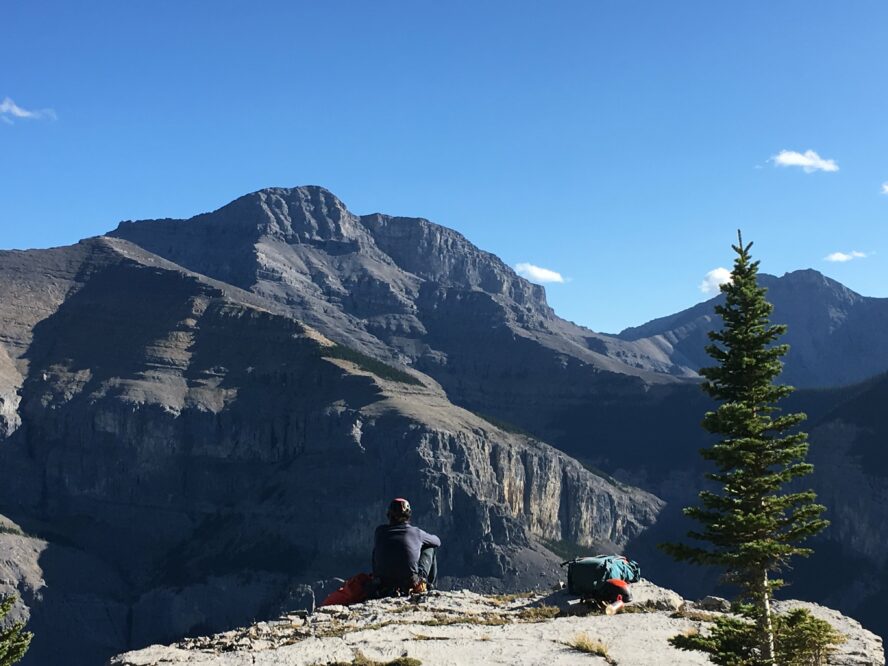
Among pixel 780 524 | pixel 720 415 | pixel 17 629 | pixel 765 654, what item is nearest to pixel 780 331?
pixel 720 415

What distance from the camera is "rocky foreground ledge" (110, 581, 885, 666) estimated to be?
23.3 metres

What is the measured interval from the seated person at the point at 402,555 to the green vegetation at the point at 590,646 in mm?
5068

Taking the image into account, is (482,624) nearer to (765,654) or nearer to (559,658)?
(559,658)

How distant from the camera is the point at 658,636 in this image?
86.2 feet

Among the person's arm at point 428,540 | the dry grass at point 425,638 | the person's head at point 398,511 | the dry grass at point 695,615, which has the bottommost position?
the dry grass at point 425,638

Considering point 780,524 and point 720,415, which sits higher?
point 720,415

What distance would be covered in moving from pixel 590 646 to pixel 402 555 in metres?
6.90

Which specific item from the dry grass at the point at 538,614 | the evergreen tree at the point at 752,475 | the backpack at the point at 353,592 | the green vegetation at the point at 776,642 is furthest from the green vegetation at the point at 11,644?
the evergreen tree at the point at 752,475

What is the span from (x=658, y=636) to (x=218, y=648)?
40.2 feet

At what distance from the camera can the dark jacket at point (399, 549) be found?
27.9 meters

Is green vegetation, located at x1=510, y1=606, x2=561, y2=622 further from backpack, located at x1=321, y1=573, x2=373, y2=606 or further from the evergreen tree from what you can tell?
backpack, located at x1=321, y1=573, x2=373, y2=606

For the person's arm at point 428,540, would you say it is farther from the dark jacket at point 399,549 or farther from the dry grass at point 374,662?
the dry grass at point 374,662

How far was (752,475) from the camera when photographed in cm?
2556

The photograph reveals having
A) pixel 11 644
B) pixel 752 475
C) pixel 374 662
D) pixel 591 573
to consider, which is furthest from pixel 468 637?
pixel 11 644
